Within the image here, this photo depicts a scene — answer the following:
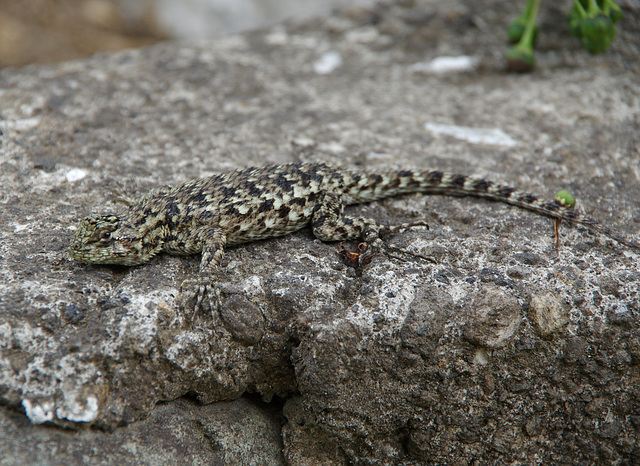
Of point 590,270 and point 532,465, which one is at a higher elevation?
point 590,270

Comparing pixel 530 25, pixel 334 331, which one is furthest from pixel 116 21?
pixel 334 331

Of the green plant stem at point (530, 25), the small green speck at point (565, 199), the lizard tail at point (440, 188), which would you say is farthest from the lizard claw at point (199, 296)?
the green plant stem at point (530, 25)

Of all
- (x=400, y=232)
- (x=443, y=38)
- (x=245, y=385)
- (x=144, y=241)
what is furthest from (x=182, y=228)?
(x=443, y=38)

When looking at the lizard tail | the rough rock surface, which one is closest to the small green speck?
the lizard tail

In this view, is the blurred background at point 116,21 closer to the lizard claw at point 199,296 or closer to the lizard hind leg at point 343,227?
the lizard hind leg at point 343,227

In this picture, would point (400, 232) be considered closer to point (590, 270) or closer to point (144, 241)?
point (590, 270)

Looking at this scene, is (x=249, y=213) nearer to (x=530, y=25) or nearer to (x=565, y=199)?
(x=565, y=199)

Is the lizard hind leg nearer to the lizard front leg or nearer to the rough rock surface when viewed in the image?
the rough rock surface
